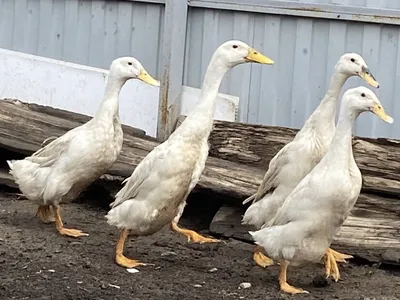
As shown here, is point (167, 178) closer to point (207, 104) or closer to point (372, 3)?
point (207, 104)

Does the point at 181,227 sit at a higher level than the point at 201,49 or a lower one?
lower

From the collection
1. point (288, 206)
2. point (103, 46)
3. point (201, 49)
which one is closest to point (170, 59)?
point (201, 49)

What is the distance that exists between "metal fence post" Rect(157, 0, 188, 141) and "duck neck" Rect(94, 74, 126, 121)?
1710 millimetres

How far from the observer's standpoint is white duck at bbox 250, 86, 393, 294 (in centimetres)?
529

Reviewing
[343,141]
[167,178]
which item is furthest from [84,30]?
[343,141]

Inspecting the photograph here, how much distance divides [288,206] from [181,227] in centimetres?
183

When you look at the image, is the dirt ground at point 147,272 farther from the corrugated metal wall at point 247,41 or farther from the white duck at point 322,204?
the corrugated metal wall at point 247,41

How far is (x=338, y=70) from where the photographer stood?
613 cm

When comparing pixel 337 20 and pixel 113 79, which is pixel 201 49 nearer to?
pixel 337 20

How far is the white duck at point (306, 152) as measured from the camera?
604 centimetres

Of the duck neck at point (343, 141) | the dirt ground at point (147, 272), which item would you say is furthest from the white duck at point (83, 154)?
the duck neck at point (343, 141)

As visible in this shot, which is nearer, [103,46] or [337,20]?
[337,20]

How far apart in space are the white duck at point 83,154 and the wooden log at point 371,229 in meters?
1.70

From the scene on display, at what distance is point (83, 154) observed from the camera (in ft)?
21.2
